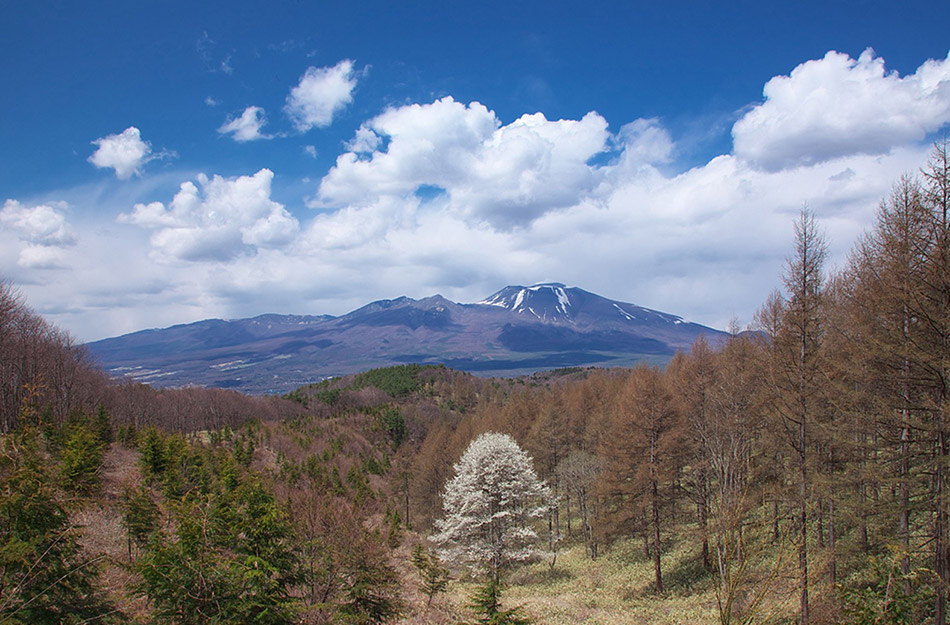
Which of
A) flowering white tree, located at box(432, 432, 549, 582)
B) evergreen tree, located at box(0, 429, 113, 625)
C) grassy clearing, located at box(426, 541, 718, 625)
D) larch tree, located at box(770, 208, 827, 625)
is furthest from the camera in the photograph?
flowering white tree, located at box(432, 432, 549, 582)

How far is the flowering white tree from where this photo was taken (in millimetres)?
26109

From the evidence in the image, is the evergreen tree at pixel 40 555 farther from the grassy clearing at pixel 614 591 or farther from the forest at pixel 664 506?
the grassy clearing at pixel 614 591

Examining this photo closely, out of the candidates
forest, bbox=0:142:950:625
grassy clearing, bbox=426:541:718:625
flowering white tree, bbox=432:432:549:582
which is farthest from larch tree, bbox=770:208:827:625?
flowering white tree, bbox=432:432:549:582

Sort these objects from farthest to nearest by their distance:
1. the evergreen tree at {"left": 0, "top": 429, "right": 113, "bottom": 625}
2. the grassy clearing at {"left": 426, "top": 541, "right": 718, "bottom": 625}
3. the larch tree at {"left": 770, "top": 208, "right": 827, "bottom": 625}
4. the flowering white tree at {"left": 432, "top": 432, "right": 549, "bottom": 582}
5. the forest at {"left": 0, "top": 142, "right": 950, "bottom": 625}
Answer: the flowering white tree at {"left": 432, "top": 432, "right": 549, "bottom": 582} → the grassy clearing at {"left": 426, "top": 541, "right": 718, "bottom": 625} → the larch tree at {"left": 770, "top": 208, "right": 827, "bottom": 625} → the forest at {"left": 0, "top": 142, "right": 950, "bottom": 625} → the evergreen tree at {"left": 0, "top": 429, "right": 113, "bottom": 625}

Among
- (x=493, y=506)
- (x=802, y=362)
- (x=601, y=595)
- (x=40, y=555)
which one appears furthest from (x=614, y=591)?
(x=40, y=555)

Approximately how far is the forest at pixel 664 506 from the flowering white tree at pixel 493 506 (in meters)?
1.08

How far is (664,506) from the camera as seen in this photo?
24.9 metres

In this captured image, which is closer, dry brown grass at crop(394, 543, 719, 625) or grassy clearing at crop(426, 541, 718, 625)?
dry brown grass at crop(394, 543, 719, 625)

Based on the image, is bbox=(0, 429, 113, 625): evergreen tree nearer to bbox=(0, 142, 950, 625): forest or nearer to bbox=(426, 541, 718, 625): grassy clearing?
bbox=(0, 142, 950, 625): forest

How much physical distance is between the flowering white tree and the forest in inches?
42.6

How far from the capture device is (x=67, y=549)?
743 centimetres

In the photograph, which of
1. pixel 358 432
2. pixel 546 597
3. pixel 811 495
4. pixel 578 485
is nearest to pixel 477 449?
pixel 546 597

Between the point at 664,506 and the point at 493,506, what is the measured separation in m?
9.25

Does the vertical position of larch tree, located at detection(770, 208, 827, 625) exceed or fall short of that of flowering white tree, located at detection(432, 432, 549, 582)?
it exceeds it
